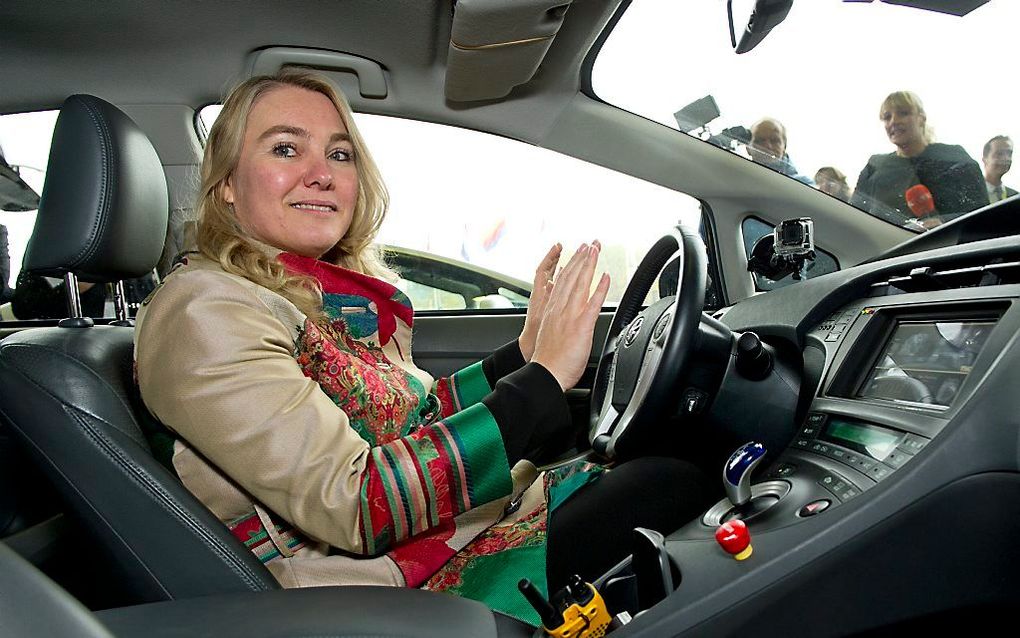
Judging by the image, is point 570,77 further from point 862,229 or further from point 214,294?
point 214,294

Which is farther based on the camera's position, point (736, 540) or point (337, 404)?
point (337, 404)

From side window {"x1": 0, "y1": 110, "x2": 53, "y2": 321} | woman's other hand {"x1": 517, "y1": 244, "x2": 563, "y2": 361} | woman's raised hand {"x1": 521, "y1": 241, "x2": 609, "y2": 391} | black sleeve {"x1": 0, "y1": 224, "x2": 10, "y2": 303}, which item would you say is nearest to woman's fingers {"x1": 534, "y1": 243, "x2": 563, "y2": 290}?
woman's other hand {"x1": 517, "y1": 244, "x2": 563, "y2": 361}

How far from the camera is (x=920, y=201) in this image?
188cm

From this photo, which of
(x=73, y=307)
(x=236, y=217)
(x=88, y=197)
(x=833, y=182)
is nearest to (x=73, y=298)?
(x=73, y=307)

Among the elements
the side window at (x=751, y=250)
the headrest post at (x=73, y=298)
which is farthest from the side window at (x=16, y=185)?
the side window at (x=751, y=250)

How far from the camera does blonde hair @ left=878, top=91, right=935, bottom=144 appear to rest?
1.78 m

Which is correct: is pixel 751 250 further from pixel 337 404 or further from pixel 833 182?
pixel 337 404

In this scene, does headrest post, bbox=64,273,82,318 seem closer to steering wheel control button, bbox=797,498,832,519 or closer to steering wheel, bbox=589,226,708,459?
steering wheel, bbox=589,226,708,459

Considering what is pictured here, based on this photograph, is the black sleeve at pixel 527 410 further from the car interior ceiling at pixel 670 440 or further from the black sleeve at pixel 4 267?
the black sleeve at pixel 4 267

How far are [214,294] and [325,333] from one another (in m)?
0.25

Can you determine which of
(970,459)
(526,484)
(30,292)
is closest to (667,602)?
(970,459)

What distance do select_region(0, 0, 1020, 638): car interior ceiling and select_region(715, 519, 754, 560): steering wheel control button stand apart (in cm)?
2

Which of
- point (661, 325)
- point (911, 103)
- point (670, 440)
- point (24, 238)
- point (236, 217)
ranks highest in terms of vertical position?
point (911, 103)

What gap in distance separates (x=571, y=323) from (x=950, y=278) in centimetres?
54
